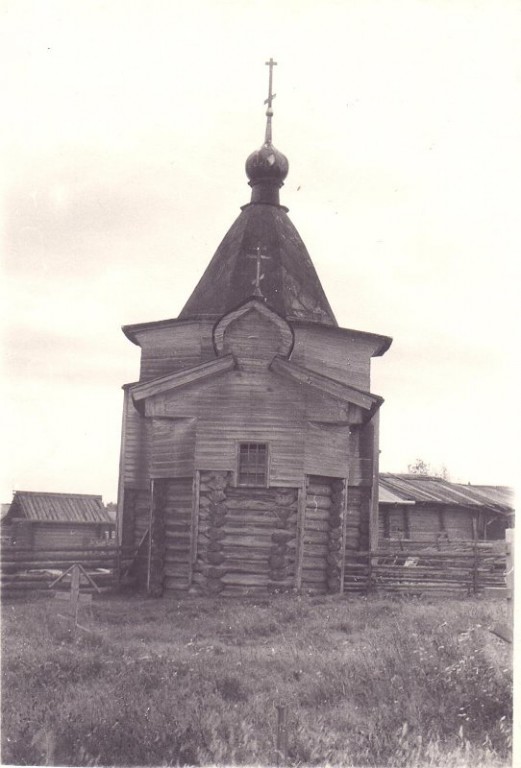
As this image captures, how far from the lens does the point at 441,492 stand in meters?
36.2

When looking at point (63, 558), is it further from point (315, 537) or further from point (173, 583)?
point (315, 537)

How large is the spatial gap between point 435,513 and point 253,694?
2623 centimetres

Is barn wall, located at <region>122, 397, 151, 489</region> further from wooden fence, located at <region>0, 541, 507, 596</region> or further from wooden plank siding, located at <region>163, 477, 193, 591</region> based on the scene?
wooden plank siding, located at <region>163, 477, 193, 591</region>

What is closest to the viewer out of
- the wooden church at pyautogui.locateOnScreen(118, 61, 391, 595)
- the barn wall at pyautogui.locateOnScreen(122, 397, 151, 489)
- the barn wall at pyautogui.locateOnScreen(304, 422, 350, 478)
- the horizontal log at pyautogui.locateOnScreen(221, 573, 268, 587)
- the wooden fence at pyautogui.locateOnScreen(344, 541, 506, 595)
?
the horizontal log at pyautogui.locateOnScreen(221, 573, 268, 587)

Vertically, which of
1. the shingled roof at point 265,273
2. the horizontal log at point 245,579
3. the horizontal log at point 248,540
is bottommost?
the horizontal log at point 245,579

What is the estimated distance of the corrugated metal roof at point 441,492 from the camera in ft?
109

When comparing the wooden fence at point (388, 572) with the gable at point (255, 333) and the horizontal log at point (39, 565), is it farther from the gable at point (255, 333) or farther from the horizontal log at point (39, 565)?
the gable at point (255, 333)

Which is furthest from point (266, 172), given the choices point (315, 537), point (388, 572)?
point (388, 572)

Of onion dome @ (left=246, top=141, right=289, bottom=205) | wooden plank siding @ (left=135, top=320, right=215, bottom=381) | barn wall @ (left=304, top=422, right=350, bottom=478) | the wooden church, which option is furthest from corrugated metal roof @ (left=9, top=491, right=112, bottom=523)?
barn wall @ (left=304, top=422, right=350, bottom=478)

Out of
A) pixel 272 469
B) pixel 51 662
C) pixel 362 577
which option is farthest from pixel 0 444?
pixel 362 577

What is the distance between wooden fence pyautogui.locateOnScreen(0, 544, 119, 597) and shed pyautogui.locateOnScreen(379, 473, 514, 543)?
587 inches

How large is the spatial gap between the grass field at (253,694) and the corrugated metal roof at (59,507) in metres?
24.1

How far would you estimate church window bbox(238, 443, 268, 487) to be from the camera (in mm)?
18562

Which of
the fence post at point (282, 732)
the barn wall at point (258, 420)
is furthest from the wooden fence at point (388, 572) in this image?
the fence post at point (282, 732)
